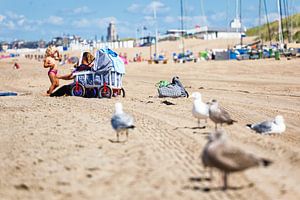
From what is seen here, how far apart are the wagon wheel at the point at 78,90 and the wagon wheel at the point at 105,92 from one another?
69cm

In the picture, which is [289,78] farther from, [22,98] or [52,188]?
[52,188]

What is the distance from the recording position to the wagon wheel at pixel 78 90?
18.7 meters

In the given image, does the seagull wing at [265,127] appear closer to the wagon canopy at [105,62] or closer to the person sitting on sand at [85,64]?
the wagon canopy at [105,62]

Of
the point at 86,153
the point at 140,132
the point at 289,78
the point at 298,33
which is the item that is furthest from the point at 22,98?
the point at 298,33

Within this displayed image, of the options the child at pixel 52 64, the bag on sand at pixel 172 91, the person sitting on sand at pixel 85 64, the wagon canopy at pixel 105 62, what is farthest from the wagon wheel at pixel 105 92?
the child at pixel 52 64

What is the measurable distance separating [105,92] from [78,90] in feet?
3.30

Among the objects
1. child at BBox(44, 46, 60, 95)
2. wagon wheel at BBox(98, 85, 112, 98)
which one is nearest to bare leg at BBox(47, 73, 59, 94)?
child at BBox(44, 46, 60, 95)

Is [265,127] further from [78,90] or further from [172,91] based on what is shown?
[78,90]

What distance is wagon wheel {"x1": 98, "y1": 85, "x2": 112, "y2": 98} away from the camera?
60.3 ft

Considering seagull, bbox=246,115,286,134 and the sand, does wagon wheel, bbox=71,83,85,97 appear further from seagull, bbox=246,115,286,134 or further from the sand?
seagull, bbox=246,115,286,134

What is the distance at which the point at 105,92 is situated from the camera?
1844 centimetres

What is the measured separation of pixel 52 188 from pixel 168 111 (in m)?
7.88

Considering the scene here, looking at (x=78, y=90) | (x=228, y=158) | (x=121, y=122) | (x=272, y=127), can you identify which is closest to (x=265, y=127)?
(x=272, y=127)

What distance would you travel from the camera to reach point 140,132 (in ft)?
35.9
